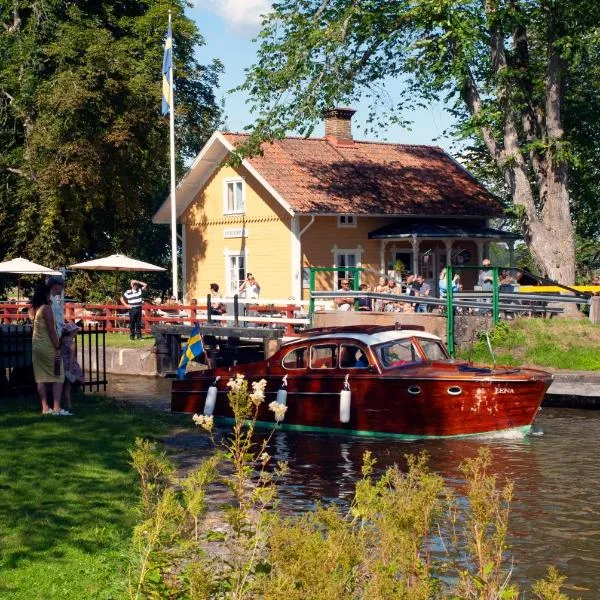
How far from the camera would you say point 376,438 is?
1923 cm

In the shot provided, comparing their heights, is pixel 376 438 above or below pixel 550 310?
below

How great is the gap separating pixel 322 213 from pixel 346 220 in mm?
1828

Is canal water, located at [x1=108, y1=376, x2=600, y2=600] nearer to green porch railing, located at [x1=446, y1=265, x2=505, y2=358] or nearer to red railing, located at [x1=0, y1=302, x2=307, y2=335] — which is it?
green porch railing, located at [x1=446, y1=265, x2=505, y2=358]

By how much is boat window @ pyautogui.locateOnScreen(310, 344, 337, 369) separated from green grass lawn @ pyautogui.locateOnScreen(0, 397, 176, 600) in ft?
10.9

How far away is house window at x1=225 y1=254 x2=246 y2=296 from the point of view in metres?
40.4

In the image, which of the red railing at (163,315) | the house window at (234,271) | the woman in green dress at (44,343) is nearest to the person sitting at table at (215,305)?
the red railing at (163,315)

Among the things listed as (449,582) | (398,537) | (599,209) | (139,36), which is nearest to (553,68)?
(599,209)

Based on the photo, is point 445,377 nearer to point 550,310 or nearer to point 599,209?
point 550,310

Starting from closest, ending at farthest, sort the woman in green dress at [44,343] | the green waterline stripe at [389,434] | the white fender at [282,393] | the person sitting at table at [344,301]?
1. the woman in green dress at [44,343]
2. the green waterline stripe at [389,434]
3. the white fender at [282,393]
4. the person sitting at table at [344,301]

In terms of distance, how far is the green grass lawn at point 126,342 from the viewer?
32.2 metres

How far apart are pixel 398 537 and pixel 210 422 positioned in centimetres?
175

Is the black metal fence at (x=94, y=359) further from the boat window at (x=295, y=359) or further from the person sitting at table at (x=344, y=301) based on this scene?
the person sitting at table at (x=344, y=301)

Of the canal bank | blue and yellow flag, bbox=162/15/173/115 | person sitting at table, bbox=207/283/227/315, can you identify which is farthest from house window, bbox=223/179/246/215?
the canal bank

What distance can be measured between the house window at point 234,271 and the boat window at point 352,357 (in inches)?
827
